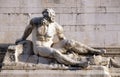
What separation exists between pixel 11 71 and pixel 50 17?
2.02m

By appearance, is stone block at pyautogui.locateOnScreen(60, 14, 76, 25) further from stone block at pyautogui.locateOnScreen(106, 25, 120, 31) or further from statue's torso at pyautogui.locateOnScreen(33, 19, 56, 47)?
statue's torso at pyautogui.locateOnScreen(33, 19, 56, 47)

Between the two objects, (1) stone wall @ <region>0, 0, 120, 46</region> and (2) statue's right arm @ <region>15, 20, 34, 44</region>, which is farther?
(1) stone wall @ <region>0, 0, 120, 46</region>

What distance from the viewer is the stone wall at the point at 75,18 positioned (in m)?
20.1

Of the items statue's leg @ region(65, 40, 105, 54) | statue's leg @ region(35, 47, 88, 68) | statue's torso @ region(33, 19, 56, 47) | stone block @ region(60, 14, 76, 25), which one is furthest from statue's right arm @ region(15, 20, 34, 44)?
stone block @ region(60, 14, 76, 25)

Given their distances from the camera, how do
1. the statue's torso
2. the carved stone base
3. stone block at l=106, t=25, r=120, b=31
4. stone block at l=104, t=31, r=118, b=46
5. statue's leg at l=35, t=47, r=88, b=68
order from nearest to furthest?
the carved stone base, statue's leg at l=35, t=47, r=88, b=68, the statue's torso, stone block at l=104, t=31, r=118, b=46, stone block at l=106, t=25, r=120, b=31

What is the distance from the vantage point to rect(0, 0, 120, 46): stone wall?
65.8 feet

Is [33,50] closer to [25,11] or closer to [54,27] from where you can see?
[54,27]

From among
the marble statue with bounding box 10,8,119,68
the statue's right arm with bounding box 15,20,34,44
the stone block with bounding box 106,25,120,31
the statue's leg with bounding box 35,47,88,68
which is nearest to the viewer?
the statue's leg with bounding box 35,47,88,68

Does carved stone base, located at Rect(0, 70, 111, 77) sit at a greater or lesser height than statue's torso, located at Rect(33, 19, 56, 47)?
lesser

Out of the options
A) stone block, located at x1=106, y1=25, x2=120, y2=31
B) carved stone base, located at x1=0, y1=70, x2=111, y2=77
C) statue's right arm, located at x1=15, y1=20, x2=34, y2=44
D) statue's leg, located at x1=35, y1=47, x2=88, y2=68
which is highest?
statue's right arm, located at x1=15, y1=20, x2=34, y2=44

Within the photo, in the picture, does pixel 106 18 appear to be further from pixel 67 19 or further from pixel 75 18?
pixel 67 19

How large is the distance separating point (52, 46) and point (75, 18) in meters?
2.46

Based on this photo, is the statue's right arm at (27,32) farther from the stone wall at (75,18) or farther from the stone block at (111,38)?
the stone block at (111,38)

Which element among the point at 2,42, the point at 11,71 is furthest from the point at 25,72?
the point at 2,42
